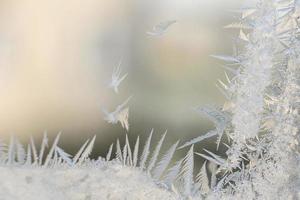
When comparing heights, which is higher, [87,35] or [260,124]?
[87,35]

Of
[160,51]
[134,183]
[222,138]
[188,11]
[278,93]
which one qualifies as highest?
[188,11]

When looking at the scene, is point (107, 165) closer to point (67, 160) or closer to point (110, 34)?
point (67, 160)

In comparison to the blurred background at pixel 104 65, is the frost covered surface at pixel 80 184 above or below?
below

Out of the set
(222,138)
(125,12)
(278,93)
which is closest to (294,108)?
(278,93)

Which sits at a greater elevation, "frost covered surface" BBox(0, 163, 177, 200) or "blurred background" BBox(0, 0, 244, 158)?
"blurred background" BBox(0, 0, 244, 158)
